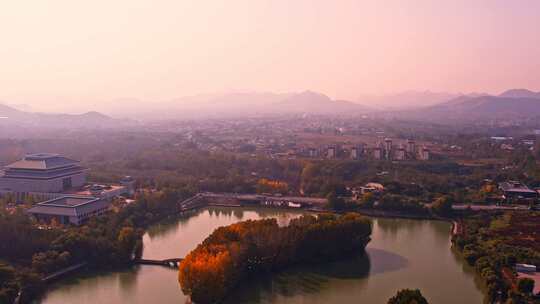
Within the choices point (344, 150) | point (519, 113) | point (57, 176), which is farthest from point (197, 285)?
point (519, 113)

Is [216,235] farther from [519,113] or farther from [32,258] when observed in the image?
[519,113]

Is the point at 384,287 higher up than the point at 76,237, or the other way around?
the point at 76,237

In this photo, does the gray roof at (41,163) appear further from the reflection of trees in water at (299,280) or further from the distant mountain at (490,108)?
the distant mountain at (490,108)

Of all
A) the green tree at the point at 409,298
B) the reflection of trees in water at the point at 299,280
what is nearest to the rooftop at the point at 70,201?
the reflection of trees in water at the point at 299,280

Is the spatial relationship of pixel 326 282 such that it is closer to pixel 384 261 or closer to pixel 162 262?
pixel 384 261

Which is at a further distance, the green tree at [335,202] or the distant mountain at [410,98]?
the distant mountain at [410,98]

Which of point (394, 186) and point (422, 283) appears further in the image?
point (394, 186)

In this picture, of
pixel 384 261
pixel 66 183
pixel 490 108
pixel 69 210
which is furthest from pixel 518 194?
pixel 490 108
